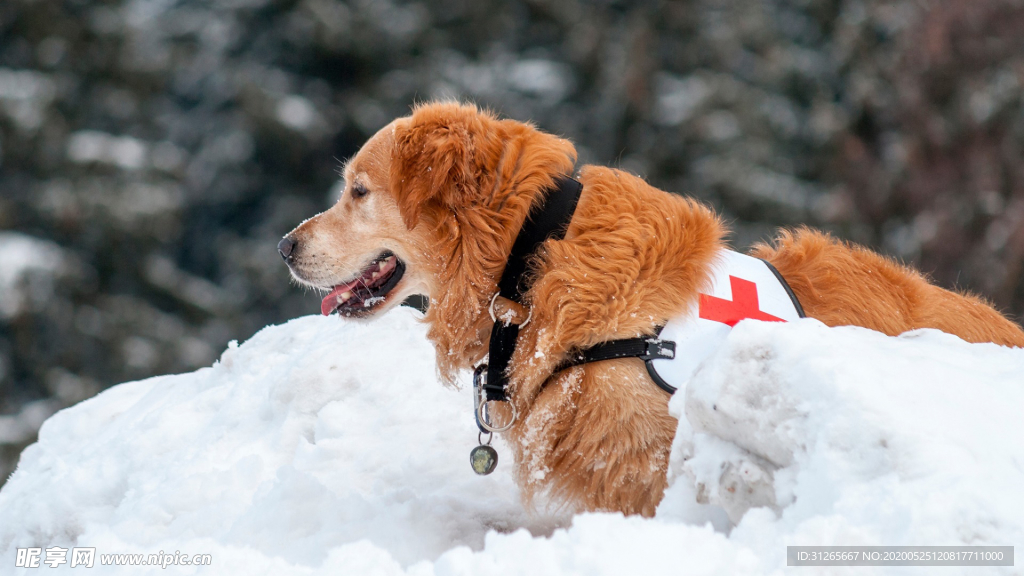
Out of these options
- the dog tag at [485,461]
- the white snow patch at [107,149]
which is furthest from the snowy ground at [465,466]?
the white snow patch at [107,149]

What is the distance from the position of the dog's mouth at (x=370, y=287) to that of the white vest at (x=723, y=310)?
49.2 inches

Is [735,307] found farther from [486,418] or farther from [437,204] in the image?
[437,204]

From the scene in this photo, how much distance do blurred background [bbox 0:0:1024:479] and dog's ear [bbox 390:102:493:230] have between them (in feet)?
54.9

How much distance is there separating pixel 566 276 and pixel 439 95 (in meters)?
19.0

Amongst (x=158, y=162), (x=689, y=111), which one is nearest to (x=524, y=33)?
(x=689, y=111)

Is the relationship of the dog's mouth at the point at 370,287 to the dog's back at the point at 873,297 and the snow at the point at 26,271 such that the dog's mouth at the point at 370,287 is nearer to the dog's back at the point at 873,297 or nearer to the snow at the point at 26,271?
the dog's back at the point at 873,297

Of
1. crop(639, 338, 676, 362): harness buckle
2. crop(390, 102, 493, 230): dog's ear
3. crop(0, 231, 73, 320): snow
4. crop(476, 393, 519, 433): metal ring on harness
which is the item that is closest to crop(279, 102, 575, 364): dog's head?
crop(390, 102, 493, 230): dog's ear

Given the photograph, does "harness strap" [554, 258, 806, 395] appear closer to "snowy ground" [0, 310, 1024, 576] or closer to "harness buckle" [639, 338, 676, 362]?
"harness buckle" [639, 338, 676, 362]

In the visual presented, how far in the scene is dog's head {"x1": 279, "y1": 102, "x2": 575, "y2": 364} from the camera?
2.71 metres

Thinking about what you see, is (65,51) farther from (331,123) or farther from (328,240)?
(328,240)

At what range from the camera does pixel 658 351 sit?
2381mm

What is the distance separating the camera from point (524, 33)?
22281 mm

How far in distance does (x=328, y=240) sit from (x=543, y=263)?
110cm

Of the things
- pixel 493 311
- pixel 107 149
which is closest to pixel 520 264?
pixel 493 311
